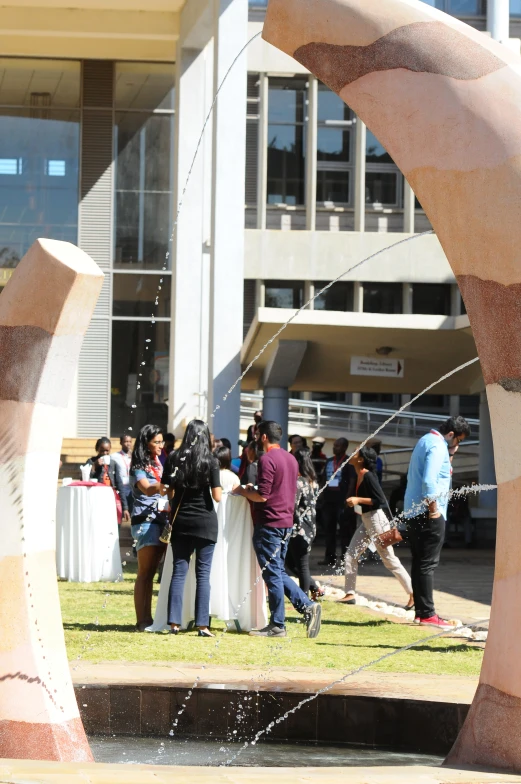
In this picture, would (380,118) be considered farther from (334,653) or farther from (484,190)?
A: (334,653)

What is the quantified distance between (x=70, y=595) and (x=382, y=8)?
874 centimetres

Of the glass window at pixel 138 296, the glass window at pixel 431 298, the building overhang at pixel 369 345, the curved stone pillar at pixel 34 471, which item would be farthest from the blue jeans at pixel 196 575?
the glass window at pixel 431 298

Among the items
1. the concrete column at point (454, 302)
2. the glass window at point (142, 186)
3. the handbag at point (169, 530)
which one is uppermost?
the glass window at point (142, 186)

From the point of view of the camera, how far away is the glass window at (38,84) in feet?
96.7

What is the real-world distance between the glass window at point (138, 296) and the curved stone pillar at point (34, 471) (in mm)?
24251

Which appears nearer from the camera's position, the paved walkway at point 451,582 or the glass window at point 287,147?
the paved walkway at point 451,582

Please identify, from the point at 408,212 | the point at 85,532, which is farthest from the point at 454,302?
the point at 85,532

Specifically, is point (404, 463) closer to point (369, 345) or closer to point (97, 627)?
point (369, 345)

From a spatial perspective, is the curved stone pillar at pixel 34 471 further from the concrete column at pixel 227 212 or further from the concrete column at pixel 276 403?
the concrete column at pixel 227 212

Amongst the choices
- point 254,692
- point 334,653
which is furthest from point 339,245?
point 254,692

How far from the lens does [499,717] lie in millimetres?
4570

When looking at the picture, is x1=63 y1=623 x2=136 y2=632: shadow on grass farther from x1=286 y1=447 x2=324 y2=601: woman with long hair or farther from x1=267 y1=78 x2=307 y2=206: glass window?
x1=267 y1=78 x2=307 y2=206: glass window

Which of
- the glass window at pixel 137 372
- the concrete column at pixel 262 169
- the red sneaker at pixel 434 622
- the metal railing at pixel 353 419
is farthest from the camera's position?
the metal railing at pixel 353 419

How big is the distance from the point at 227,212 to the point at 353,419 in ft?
54.5
